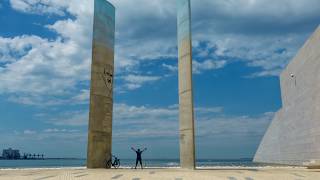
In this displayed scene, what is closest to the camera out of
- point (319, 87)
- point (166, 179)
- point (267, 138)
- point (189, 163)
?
point (166, 179)

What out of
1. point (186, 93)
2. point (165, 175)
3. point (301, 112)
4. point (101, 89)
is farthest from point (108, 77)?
point (301, 112)

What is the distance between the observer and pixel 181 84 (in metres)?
26.3

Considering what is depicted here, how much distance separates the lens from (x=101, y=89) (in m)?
26.8

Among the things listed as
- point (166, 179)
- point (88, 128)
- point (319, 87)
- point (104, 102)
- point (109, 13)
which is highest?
point (109, 13)

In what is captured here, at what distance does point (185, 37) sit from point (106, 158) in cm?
971

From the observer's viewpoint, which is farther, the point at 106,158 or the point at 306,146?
the point at 306,146

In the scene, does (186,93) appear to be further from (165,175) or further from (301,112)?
(301,112)

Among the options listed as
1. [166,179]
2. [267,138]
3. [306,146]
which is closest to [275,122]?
[267,138]

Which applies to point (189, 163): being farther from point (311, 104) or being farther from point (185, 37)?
point (311, 104)

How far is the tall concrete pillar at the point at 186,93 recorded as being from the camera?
25.1 meters

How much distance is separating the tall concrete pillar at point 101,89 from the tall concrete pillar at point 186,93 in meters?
5.00

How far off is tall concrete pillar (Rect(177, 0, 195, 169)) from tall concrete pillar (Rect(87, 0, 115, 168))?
5.00m

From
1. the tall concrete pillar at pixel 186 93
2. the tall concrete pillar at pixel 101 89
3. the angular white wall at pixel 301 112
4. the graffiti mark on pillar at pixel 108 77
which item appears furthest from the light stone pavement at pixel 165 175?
the angular white wall at pixel 301 112

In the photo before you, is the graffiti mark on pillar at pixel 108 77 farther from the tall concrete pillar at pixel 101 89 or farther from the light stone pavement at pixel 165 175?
the light stone pavement at pixel 165 175
